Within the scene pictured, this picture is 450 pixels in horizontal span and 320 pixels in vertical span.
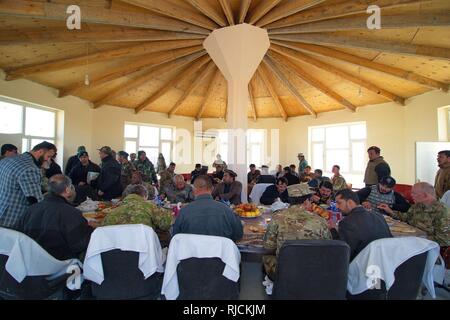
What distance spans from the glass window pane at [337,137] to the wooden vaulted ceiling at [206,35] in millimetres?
1433

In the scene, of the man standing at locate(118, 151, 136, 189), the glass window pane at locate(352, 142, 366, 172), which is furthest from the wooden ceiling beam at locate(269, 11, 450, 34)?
the glass window pane at locate(352, 142, 366, 172)

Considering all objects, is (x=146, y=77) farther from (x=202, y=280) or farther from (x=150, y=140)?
(x=202, y=280)

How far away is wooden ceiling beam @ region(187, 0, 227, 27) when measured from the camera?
143 inches

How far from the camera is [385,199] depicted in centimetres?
350

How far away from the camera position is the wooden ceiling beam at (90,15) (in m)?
3.16

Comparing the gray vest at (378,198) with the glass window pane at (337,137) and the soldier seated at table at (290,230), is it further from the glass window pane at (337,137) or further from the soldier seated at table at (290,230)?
the glass window pane at (337,137)

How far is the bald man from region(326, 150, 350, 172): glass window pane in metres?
6.58

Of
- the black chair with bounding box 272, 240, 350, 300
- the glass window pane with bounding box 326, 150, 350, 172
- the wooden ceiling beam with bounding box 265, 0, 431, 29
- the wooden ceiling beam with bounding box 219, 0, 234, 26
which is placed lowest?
the black chair with bounding box 272, 240, 350, 300

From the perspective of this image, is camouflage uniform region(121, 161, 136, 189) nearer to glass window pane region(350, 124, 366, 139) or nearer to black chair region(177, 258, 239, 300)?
black chair region(177, 258, 239, 300)

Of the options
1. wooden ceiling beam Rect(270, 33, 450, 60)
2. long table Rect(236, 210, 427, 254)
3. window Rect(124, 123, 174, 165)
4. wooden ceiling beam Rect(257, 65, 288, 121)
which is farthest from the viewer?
window Rect(124, 123, 174, 165)

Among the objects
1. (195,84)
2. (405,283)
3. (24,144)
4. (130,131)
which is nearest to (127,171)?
(24,144)

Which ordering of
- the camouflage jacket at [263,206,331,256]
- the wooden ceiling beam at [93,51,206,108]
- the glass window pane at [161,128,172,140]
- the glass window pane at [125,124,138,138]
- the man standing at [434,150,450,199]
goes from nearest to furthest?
the camouflage jacket at [263,206,331,256] → the man standing at [434,150,450,199] → the wooden ceiling beam at [93,51,206,108] → the glass window pane at [125,124,138,138] → the glass window pane at [161,128,172,140]

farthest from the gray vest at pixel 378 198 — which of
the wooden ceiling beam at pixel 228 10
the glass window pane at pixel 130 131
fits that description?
the glass window pane at pixel 130 131
